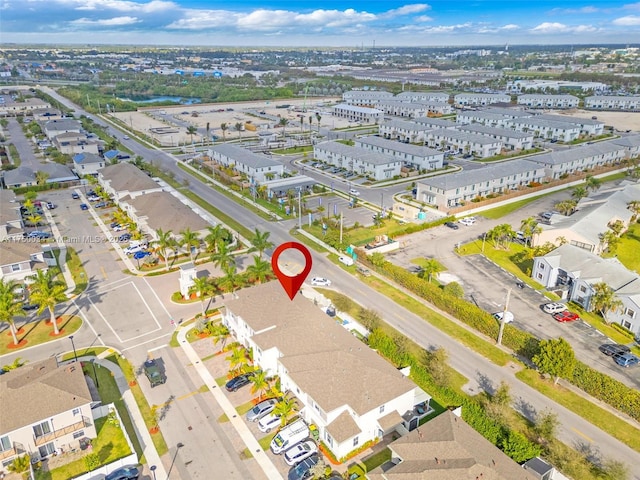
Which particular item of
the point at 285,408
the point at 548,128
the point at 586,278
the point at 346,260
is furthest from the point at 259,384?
the point at 548,128

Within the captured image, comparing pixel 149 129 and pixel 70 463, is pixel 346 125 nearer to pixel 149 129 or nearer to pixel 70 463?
pixel 149 129

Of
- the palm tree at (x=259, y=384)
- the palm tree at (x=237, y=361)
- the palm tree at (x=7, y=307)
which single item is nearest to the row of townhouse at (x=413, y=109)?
the palm tree at (x=237, y=361)

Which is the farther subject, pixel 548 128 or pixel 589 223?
pixel 548 128

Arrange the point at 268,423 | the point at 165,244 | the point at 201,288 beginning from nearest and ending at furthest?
the point at 268,423 → the point at 201,288 → the point at 165,244

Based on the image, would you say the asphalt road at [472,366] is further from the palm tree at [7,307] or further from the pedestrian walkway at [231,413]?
the palm tree at [7,307]

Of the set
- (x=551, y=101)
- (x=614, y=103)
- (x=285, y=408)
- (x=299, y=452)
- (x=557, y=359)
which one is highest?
(x=551, y=101)

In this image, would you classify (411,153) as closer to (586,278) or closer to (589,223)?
(589,223)

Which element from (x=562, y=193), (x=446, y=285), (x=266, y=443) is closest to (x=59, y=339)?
(x=266, y=443)

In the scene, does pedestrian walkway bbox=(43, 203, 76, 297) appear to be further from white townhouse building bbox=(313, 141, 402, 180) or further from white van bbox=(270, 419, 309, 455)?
white townhouse building bbox=(313, 141, 402, 180)
